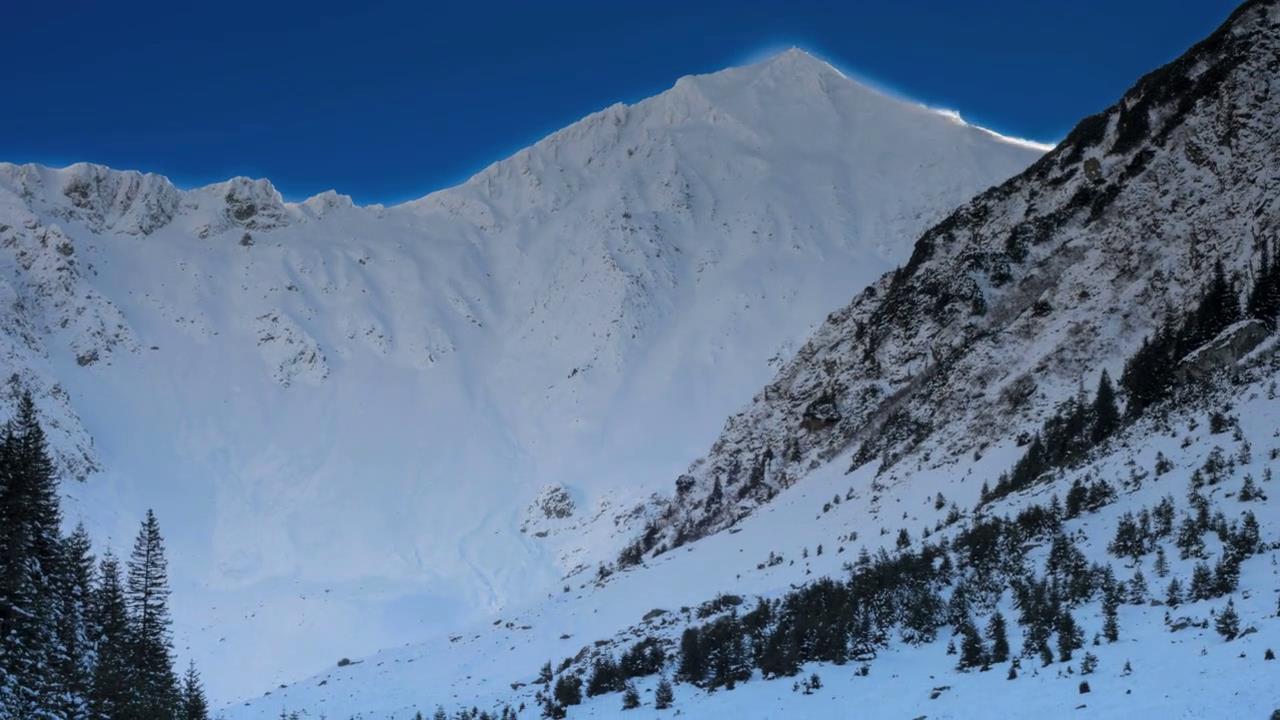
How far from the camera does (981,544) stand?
32.8m

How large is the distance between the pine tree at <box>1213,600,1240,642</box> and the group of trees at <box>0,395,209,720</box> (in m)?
23.6

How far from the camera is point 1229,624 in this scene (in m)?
20.7

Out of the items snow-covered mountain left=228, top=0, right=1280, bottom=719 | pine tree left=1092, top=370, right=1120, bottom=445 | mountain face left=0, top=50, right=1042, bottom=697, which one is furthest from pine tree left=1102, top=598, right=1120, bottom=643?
mountain face left=0, top=50, right=1042, bottom=697

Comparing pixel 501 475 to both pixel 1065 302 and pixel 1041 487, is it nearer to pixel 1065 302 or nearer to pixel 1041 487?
pixel 1065 302

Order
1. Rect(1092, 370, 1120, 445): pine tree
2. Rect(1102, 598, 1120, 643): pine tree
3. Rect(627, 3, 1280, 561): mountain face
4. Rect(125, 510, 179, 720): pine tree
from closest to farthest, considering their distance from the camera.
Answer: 1. Rect(1102, 598, 1120, 643): pine tree
2. Rect(125, 510, 179, 720): pine tree
3. Rect(1092, 370, 1120, 445): pine tree
4. Rect(627, 3, 1280, 561): mountain face

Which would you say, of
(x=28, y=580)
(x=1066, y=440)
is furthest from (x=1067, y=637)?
(x=28, y=580)

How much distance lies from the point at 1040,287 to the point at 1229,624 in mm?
37667

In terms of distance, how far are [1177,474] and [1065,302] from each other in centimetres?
2014

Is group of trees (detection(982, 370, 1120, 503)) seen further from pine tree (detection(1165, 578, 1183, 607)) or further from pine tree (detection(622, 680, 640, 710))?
pine tree (detection(622, 680, 640, 710))

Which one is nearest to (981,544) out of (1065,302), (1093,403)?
(1093,403)

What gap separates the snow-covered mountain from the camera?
Result: 2372 centimetres

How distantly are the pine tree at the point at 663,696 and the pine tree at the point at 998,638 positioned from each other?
8726 mm

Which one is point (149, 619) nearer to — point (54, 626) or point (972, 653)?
point (54, 626)

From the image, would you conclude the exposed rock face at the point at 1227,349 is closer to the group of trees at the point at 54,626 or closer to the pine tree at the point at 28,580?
the group of trees at the point at 54,626
